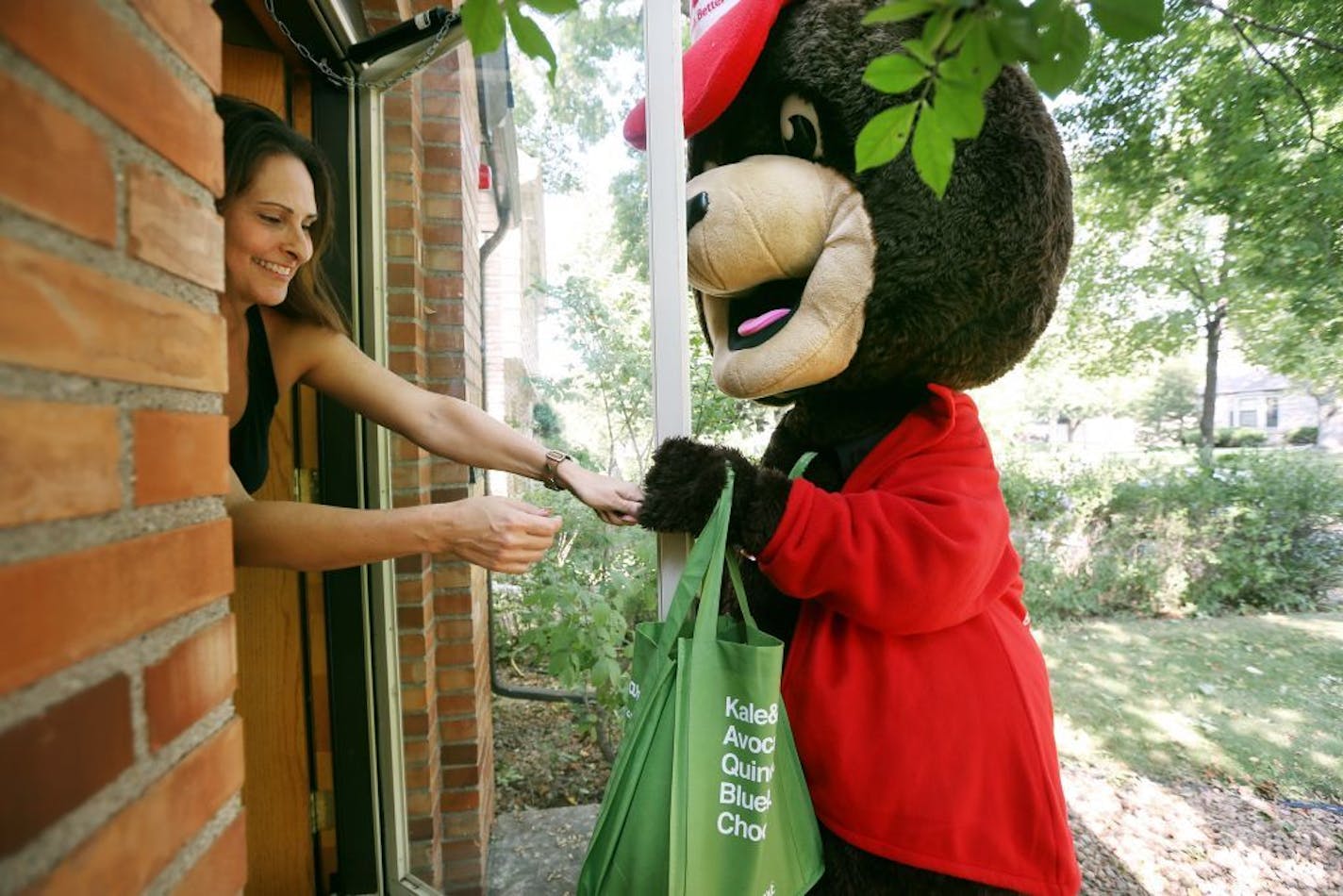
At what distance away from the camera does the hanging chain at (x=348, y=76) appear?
169cm

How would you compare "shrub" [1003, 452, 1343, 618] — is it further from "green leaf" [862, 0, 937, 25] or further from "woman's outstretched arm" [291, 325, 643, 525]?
"green leaf" [862, 0, 937, 25]

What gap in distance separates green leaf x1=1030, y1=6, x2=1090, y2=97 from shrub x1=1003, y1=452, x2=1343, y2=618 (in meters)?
5.85

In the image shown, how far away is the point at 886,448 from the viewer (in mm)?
1299

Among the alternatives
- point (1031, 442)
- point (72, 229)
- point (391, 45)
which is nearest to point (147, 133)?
Result: point (72, 229)

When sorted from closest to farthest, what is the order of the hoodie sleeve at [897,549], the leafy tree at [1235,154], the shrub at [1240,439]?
the hoodie sleeve at [897,549]
the leafy tree at [1235,154]
the shrub at [1240,439]

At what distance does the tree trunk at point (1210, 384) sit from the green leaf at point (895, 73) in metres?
6.91

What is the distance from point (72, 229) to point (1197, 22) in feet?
16.9

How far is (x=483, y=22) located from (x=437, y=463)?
190 cm

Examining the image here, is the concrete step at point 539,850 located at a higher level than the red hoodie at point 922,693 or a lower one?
lower

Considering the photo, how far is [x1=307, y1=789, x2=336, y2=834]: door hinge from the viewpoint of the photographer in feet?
6.42

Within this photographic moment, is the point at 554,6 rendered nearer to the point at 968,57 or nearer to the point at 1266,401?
the point at 968,57

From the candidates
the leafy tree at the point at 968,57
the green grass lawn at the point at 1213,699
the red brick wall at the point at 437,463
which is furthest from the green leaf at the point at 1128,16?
the green grass lawn at the point at 1213,699

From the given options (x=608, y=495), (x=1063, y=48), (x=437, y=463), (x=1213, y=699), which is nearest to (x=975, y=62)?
(x=1063, y=48)

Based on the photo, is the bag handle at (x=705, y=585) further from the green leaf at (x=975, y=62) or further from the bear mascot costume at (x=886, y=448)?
the green leaf at (x=975, y=62)
